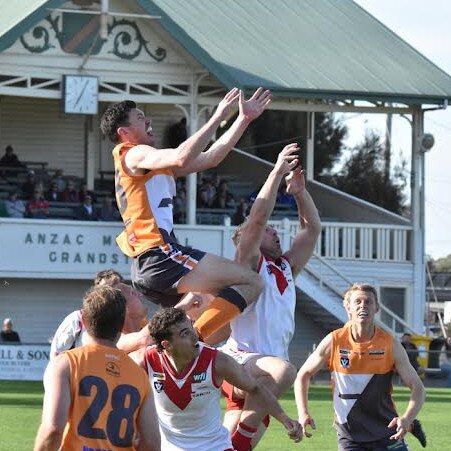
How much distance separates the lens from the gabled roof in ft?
115

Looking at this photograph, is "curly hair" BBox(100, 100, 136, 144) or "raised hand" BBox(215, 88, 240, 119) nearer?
"raised hand" BBox(215, 88, 240, 119)

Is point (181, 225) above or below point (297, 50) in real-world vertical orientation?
below

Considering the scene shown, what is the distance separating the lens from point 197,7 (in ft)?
127

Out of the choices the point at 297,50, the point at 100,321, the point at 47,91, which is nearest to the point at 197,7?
the point at 297,50

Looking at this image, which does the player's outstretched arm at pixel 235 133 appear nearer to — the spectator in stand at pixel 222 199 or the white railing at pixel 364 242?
the white railing at pixel 364 242

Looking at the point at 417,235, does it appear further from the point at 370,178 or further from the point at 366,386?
the point at 366,386

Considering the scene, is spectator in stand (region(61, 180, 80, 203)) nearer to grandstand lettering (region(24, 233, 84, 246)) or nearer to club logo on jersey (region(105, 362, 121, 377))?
grandstand lettering (region(24, 233, 84, 246))

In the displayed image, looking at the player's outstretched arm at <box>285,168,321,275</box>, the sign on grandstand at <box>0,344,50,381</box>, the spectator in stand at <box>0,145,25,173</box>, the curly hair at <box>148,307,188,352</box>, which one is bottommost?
the sign on grandstand at <box>0,344,50,381</box>

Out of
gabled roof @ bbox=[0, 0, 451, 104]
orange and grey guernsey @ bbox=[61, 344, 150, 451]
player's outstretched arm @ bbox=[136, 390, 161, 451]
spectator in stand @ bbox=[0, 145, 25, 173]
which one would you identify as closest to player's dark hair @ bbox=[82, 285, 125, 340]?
orange and grey guernsey @ bbox=[61, 344, 150, 451]

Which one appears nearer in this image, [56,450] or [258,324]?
[56,450]

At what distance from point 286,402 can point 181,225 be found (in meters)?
11.3

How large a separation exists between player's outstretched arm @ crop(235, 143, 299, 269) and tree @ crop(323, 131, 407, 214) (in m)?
47.9

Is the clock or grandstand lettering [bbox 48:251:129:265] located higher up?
the clock

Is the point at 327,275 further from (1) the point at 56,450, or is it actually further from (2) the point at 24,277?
(1) the point at 56,450
